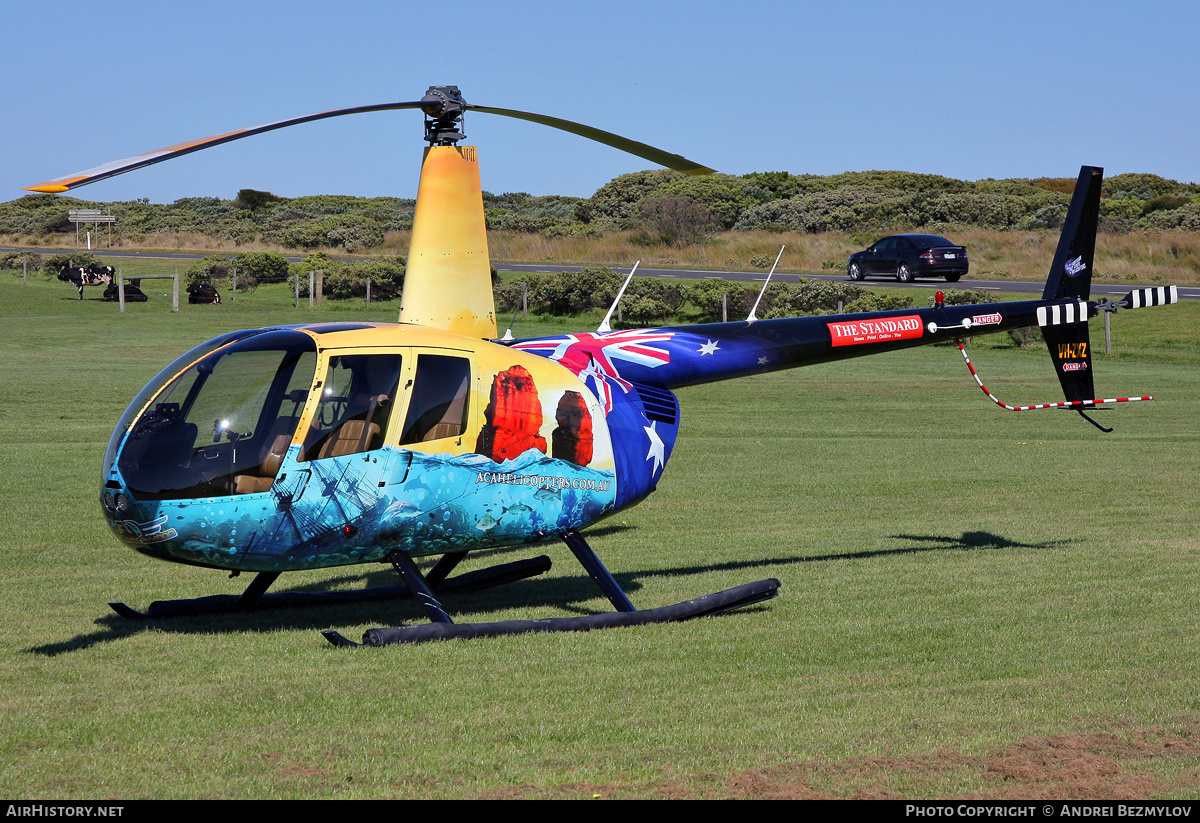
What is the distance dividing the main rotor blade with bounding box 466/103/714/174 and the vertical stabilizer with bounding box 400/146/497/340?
1.60ft

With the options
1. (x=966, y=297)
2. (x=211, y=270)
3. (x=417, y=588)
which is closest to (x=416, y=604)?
(x=417, y=588)

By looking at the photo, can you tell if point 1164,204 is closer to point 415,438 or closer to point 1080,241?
point 1080,241

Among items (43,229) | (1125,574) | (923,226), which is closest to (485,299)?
(1125,574)

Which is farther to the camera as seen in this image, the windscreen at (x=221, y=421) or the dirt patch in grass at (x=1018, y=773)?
the windscreen at (x=221, y=421)

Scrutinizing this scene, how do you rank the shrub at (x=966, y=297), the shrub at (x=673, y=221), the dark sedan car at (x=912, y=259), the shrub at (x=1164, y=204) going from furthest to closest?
the shrub at (x=1164, y=204) → the shrub at (x=673, y=221) → the dark sedan car at (x=912, y=259) → the shrub at (x=966, y=297)

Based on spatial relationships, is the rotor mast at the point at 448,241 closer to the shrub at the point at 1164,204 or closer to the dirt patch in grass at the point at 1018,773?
the dirt patch in grass at the point at 1018,773

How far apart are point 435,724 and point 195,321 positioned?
130 ft

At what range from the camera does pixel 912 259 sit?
5059cm

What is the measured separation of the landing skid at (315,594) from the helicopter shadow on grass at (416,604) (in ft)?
0.17

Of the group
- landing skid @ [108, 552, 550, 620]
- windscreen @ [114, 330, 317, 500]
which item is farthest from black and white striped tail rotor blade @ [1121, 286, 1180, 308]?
windscreen @ [114, 330, 317, 500]

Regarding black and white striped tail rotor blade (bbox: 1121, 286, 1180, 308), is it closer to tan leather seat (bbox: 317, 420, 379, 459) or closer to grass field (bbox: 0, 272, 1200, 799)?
grass field (bbox: 0, 272, 1200, 799)

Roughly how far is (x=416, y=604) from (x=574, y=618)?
1950 mm

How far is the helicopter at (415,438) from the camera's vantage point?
26.6 feet

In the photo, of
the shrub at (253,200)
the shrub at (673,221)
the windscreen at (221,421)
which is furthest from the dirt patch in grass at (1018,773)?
the shrub at (253,200)
